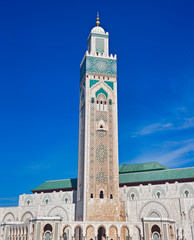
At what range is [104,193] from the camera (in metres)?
24.5

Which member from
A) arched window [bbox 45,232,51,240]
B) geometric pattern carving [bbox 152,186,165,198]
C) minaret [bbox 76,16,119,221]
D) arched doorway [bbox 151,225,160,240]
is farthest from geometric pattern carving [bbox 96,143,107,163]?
arched window [bbox 45,232,51,240]

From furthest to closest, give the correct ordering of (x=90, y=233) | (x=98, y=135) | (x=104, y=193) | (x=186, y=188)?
(x=98, y=135)
(x=186, y=188)
(x=104, y=193)
(x=90, y=233)

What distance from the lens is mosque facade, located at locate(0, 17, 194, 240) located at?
21625 millimetres

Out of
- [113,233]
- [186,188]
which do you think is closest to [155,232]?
[113,233]

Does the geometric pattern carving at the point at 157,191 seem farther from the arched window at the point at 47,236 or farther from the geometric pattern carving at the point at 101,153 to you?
the arched window at the point at 47,236

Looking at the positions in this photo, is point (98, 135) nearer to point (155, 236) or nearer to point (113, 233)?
point (113, 233)

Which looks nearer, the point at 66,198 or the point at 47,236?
the point at 47,236

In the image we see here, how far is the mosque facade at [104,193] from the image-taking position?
21.6 meters

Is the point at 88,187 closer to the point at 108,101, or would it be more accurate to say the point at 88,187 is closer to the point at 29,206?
the point at 108,101

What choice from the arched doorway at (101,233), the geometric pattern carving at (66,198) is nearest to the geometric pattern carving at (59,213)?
the geometric pattern carving at (66,198)

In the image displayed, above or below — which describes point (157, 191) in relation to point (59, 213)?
above

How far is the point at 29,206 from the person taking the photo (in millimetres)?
31625

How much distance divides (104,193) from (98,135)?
4.93 m

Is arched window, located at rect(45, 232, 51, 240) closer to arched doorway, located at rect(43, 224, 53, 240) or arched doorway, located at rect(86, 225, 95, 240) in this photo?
arched doorway, located at rect(43, 224, 53, 240)
